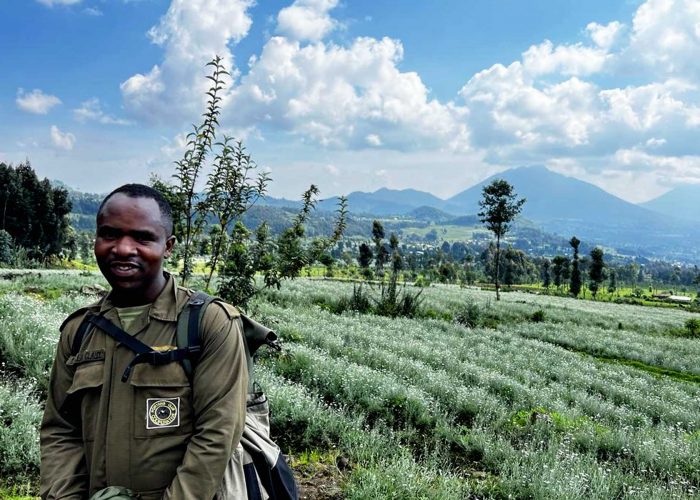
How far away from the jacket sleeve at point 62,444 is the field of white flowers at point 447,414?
8.84 feet

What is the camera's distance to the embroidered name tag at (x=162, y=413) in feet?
7.34

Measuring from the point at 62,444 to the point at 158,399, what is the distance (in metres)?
0.67

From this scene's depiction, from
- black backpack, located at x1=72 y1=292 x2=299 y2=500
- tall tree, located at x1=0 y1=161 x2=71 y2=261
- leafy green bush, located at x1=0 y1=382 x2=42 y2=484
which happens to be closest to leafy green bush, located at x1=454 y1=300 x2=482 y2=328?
leafy green bush, located at x1=0 y1=382 x2=42 y2=484

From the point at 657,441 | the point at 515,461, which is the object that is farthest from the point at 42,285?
the point at 657,441

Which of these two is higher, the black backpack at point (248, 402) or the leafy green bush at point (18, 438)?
the black backpack at point (248, 402)

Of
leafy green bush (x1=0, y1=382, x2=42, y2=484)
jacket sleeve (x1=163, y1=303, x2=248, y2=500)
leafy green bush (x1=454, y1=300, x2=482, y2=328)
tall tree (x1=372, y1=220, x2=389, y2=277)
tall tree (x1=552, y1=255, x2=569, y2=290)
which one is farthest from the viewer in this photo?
tall tree (x1=552, y1=255, x2=569, y2=290)

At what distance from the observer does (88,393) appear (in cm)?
234

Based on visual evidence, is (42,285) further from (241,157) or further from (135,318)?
(135,318)

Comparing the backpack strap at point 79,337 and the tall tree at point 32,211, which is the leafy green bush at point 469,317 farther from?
the tall tree at point 32,211

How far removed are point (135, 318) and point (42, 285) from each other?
16.1m

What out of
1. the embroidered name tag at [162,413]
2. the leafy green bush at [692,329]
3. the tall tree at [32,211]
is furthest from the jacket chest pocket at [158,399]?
the tall tree at [32,211]

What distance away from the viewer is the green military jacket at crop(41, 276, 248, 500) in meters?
2.17

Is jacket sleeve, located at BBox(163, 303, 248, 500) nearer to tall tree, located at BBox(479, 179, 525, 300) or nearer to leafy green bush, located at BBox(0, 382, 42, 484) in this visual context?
leafy green bush, located at BBox(0, 382, 42, 484)

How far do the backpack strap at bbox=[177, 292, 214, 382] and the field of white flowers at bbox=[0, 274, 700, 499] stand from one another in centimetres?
283
